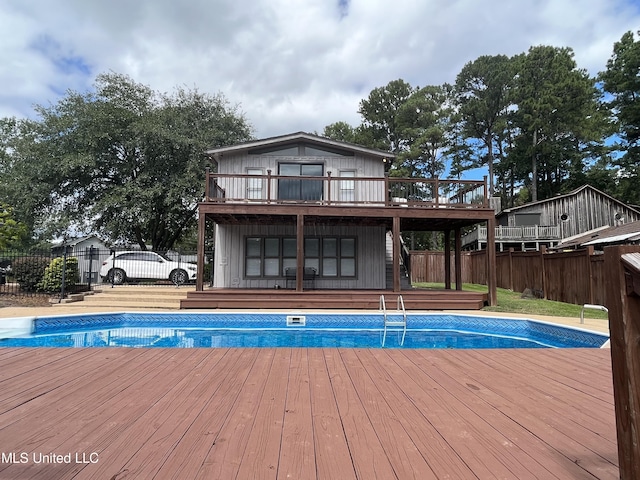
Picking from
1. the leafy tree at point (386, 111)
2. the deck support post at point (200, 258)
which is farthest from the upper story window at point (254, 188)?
the leafy tree at point (386, 111)

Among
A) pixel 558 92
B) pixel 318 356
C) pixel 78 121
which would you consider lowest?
pixel 318 356

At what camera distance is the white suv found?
46.8ft

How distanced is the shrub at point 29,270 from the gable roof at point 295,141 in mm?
6559

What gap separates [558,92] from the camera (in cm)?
2908

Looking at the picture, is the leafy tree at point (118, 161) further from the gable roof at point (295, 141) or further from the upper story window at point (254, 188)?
the upper story window at point (254, 188)

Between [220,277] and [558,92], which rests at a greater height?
[558,92]

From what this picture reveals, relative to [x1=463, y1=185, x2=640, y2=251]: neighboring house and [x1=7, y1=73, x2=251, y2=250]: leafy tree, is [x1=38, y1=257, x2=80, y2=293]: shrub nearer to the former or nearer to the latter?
[x1=7, y1=73, x2=251, y2=250]: leafy tree

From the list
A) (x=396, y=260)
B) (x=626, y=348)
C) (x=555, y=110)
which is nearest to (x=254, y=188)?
(x=396, y=260)

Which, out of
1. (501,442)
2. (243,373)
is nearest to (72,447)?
(243,373)

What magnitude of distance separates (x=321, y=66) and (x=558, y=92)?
64.8ft

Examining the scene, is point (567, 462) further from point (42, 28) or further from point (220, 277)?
point (42, 28)

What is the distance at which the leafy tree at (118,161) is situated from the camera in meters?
18.3

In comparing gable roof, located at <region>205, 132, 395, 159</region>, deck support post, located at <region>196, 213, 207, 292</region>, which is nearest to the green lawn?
gable roof, located at <region>205, 132, 395, 159</region>

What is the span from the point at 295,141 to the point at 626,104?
102 ft
